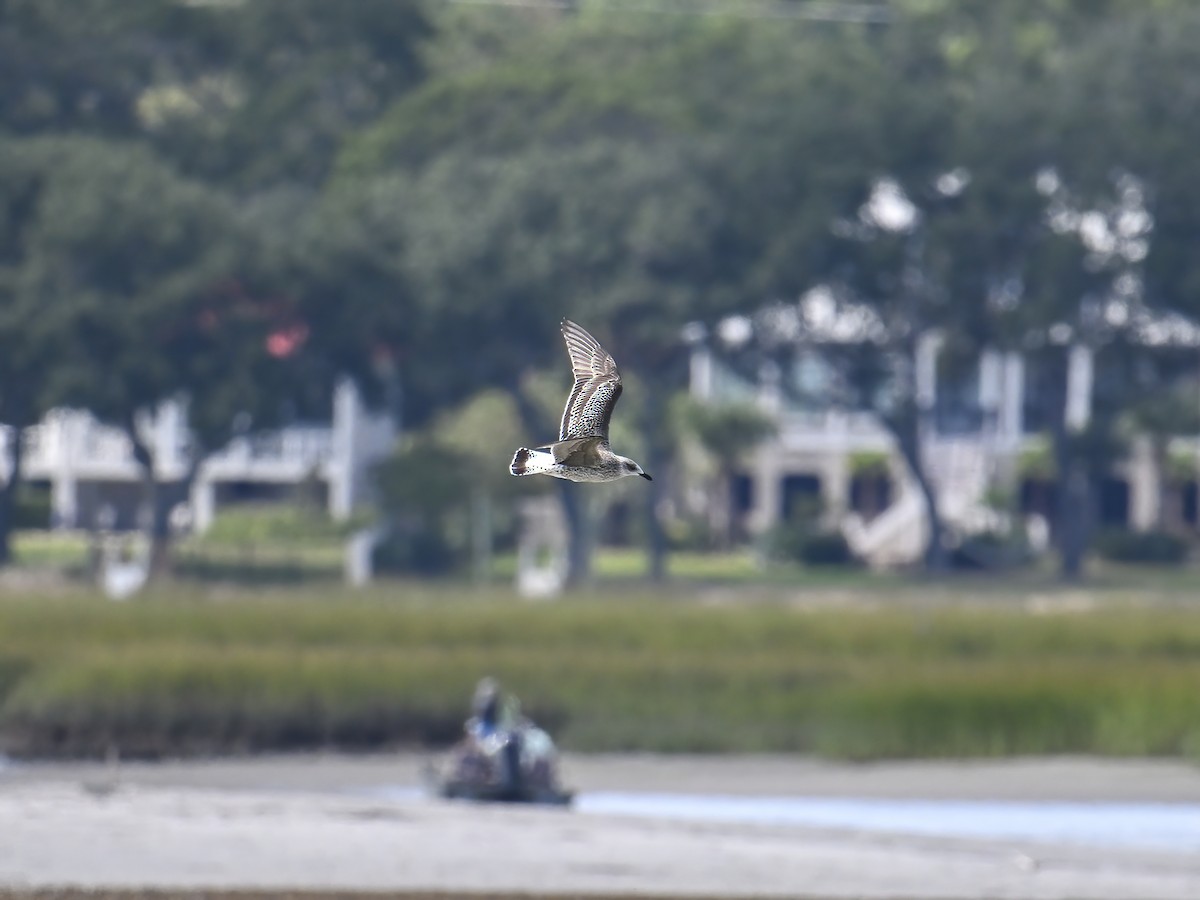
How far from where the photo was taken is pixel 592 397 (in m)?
11.8

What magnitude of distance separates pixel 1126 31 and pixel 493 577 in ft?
61.7

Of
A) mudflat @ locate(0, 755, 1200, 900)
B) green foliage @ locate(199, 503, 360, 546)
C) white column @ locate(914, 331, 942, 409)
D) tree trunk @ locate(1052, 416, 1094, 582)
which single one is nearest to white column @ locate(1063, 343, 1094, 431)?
white column @ locate(914, 331, 942, 409)

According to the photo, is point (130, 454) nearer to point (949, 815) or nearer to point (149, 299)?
point (149, 299)

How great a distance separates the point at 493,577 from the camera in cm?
5734

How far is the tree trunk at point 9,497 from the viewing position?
54844 mm

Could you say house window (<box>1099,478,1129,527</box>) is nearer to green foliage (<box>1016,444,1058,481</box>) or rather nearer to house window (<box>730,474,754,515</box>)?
green foliage (<box>1016,444,1058,481</box>)

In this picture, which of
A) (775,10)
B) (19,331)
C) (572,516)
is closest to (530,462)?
(19,331)

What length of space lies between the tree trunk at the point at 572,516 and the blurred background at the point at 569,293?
0.15 m

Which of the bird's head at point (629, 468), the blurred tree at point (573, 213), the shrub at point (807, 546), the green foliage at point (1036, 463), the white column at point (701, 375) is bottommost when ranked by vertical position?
the shrub at point (807, 546)

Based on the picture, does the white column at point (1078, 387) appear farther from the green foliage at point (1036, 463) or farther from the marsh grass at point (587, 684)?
the marsh grass at point (587, 684)

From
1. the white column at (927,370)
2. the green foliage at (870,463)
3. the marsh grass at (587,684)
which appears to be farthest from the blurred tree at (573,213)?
the marsh grass at (587,684)

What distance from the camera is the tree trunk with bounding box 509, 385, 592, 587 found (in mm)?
55844

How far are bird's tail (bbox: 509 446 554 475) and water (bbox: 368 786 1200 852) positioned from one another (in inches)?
568

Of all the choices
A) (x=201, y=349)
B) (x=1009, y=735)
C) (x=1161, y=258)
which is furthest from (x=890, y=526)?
(x=1009, y=735)
